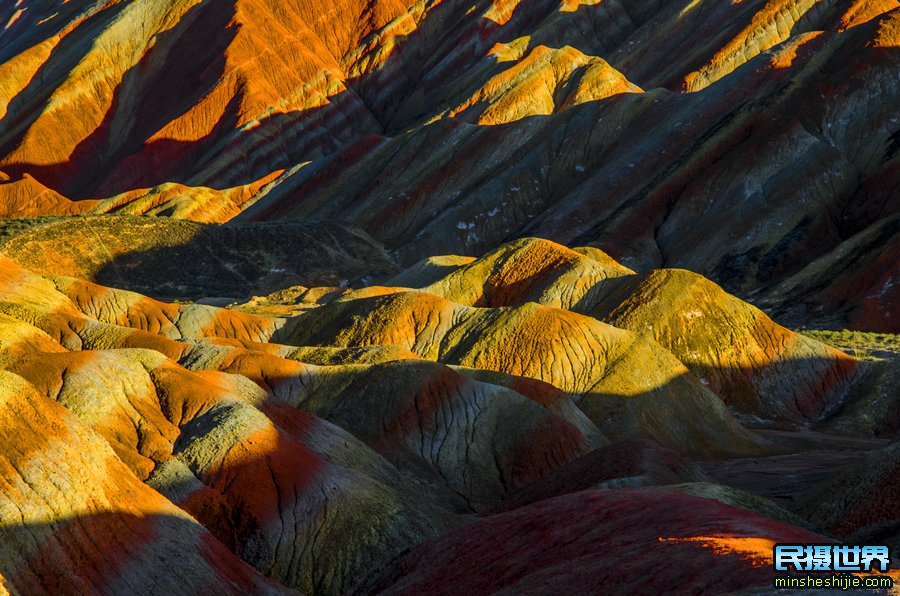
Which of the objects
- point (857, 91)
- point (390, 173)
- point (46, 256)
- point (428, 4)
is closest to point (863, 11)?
point (857, 91)

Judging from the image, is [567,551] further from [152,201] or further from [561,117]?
[152,201]

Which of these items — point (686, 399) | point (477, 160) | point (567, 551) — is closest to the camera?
point (567, 551)

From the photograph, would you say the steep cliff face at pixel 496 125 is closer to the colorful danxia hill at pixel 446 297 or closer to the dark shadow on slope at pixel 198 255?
the colorful danxia hill at pixel 446 297

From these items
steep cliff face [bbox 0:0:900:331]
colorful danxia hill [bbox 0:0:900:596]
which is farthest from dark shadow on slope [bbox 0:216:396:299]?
steep cliff face [bbox 0:0:900:331]
